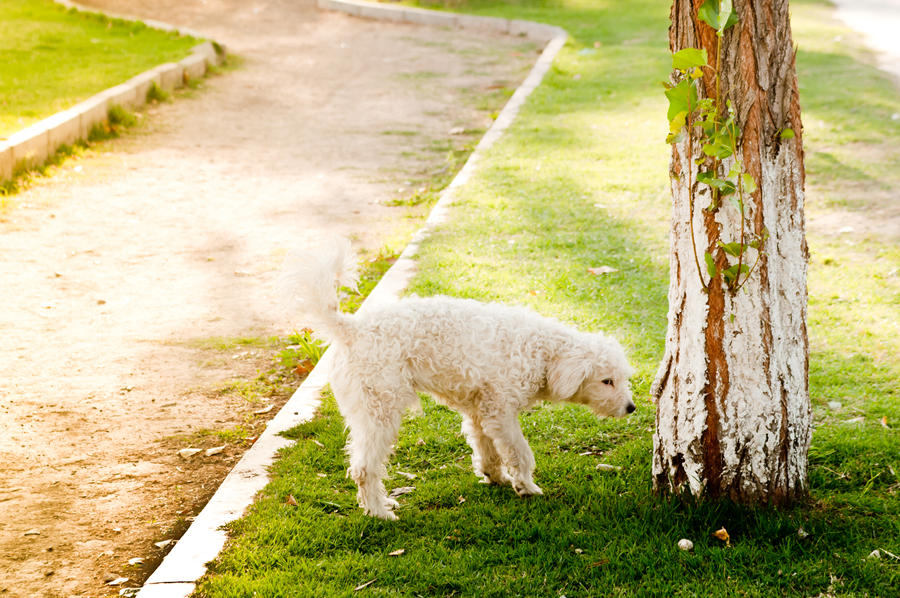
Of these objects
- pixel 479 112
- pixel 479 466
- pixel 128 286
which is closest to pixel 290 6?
pixel 479 112

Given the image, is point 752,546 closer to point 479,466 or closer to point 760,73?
point 479,466

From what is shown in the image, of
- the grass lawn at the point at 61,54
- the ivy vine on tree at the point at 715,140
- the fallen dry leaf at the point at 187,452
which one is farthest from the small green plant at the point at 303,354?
the grass lawn at the point at 61,54

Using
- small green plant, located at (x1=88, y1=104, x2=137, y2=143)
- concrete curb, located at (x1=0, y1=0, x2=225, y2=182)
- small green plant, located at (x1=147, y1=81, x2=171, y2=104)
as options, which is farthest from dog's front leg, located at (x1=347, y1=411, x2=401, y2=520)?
small green plant, located at (x1=147, y1=81, x2=171, y2=104)

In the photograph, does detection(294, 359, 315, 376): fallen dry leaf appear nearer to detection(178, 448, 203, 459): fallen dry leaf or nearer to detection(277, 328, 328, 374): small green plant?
detection(277, 328, 328, 374): small green plant

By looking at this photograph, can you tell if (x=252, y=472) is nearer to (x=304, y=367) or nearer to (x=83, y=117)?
(x=304, y=367)

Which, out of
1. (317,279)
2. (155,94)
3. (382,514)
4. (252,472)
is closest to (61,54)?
(155,94)

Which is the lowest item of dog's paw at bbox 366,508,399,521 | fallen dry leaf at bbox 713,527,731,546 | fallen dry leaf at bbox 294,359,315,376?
fallen dry leaf at bbox 294,359,315,376

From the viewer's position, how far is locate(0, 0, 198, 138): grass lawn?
36.3 ft

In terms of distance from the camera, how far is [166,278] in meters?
6.97

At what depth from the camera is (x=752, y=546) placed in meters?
3.50

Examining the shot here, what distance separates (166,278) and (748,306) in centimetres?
476

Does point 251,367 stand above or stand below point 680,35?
below

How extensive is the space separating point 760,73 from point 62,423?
384 cm

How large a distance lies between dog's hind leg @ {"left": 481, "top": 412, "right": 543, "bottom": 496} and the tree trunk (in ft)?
2.11
